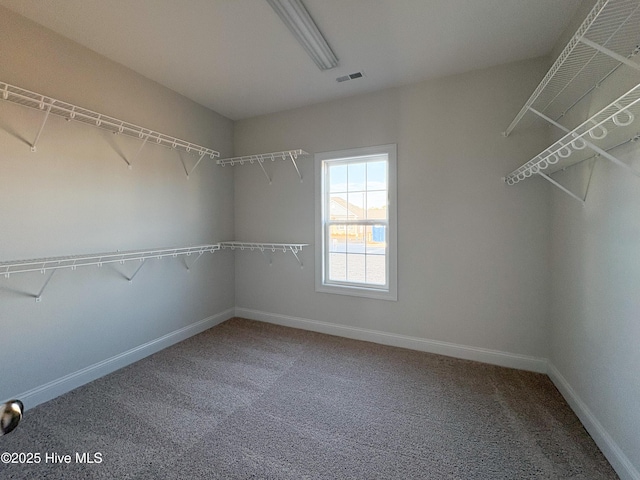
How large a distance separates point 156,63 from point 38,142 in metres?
1.13

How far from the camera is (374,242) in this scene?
3.10m

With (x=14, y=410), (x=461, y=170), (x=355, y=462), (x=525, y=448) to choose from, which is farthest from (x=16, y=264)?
(x=461, y=170)

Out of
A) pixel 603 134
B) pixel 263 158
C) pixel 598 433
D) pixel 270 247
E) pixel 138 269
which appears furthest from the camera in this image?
pixel 270 247

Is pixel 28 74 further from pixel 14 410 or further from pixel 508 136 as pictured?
pixel 508 136

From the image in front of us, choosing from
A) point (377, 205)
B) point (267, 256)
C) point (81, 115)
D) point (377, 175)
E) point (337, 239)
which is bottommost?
point (267, 256)

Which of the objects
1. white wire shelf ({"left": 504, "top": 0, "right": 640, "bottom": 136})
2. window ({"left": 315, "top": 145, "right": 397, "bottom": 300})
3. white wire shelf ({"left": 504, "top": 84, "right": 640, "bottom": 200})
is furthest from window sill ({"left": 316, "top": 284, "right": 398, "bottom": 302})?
white wire shelf ({"left": 504, "top": 0, "right": 640, "bottom": 136})

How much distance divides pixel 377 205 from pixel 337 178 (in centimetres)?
59

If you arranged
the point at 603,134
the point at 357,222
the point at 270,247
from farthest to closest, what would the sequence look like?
the point at 270,247 < the point at 357,222 < the point at 603,134

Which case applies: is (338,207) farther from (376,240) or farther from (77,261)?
(77,261)

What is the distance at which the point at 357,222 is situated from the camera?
3176mm

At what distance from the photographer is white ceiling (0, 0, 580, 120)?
6.05 ft

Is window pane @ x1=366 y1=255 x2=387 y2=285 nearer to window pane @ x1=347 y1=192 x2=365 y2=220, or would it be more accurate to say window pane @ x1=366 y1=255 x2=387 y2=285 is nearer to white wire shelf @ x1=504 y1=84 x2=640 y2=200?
window pane @ x1=347 y1=192 x2=365 y2=220

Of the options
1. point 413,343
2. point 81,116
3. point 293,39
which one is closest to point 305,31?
point 293,39

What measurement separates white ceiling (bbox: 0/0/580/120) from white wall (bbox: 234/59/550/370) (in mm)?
275
